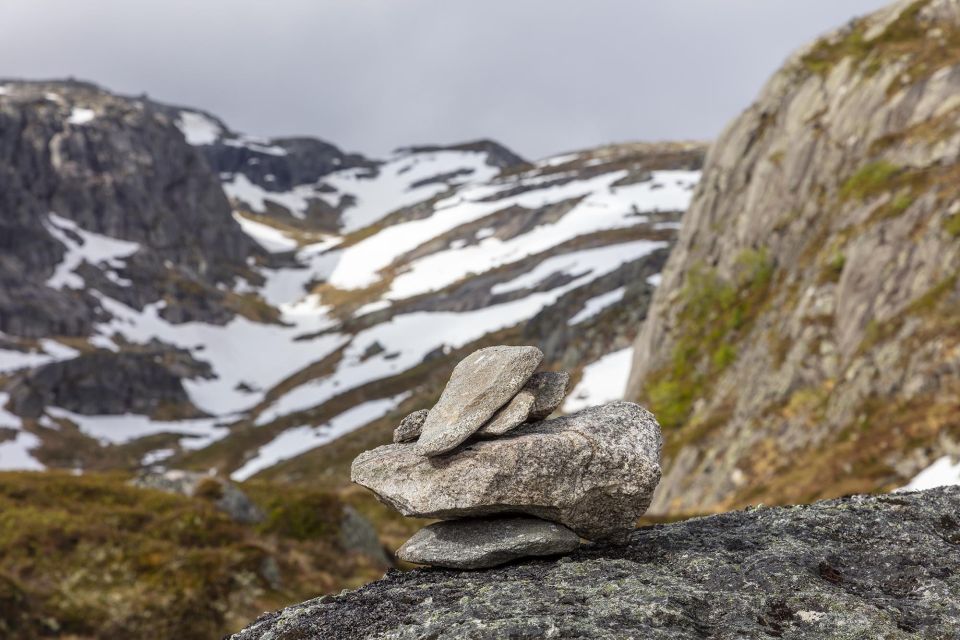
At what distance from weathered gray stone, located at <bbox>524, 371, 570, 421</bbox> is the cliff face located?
56.6 ft

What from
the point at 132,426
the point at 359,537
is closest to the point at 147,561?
the point at 359,537

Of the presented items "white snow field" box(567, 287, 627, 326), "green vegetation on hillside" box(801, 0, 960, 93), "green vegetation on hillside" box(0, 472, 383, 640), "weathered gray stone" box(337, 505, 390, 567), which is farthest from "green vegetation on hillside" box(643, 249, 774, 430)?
"white snow field" box(567, 287, 627, 326)

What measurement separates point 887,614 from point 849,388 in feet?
78.9

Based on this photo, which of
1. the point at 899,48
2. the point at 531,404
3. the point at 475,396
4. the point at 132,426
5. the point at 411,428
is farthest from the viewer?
the point at 132,426

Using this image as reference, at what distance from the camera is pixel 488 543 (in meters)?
7.71

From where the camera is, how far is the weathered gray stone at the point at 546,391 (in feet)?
27.6

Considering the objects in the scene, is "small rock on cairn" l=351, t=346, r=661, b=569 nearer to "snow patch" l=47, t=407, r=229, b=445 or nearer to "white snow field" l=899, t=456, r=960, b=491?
"white snow field" l=899, t=456, r=960, b=491

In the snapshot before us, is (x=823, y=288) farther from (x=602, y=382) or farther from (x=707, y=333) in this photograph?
(x=602, y=382)

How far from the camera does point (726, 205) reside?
49875mm

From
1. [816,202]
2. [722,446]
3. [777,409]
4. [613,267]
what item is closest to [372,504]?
[722,446]

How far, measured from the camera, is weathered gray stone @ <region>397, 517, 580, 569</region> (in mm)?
7602

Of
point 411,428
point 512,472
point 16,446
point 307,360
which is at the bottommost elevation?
point 307,360

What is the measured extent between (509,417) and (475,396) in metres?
0.50

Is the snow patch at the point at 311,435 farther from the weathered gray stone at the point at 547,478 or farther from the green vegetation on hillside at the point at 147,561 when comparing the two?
the weathered gray stone at the point at 547,478
